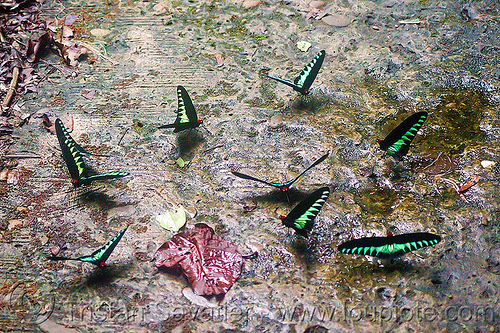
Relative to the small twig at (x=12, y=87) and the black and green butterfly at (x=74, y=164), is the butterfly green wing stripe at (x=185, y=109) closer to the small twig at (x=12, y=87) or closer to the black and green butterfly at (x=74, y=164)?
the black and green butterfly at (x=74, y=164)

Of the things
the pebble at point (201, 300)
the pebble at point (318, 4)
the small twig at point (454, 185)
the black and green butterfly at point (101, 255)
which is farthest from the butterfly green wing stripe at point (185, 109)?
the pebble at point (318, 4)

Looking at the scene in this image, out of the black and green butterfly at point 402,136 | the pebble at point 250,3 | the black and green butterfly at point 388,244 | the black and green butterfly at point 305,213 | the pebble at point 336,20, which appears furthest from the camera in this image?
the pebble at point 250,3

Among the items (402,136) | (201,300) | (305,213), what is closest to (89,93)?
(201,300)

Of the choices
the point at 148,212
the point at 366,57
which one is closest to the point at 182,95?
the point at 148,212

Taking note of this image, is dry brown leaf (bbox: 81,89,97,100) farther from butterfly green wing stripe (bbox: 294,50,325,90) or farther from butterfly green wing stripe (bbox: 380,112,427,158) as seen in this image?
butterfly green wing stripe (bbox: 380,112,427,158)

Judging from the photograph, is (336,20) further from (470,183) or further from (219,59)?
(470,183)

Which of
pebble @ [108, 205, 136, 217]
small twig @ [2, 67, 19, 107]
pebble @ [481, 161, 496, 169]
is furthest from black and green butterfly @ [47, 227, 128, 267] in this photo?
pebble @ [481, 161, 496, 169]
